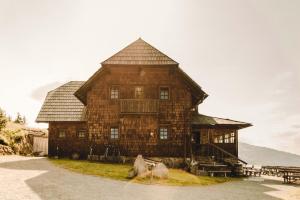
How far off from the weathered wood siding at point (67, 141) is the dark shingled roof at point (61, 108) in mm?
596

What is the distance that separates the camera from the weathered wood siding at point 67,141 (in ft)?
108

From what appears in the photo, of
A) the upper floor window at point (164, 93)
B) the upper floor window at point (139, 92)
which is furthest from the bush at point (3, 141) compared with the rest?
the upper floor window at point (164, 93)

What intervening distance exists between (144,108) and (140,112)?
48 cm

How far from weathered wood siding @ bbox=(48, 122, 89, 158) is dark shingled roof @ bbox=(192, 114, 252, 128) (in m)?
10.6

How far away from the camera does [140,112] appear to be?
1176 inches

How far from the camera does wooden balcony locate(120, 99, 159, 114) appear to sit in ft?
98.1

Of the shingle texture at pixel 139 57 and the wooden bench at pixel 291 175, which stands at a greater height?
the shingle texture at pixel 139 57

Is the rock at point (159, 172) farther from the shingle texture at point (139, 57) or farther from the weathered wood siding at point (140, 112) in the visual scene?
the shingle texture at point (139, 57)

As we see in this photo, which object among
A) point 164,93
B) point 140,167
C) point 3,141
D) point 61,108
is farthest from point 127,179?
point 3,141

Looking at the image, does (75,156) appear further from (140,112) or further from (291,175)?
(291,175)

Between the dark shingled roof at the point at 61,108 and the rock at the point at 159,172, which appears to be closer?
the rock at the point at 159,172

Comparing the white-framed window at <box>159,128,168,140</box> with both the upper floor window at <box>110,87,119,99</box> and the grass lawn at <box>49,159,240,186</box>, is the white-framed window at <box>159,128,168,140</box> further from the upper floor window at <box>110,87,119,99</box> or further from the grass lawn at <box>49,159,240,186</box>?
the grass lawn at <box>49,159,240,186</box>

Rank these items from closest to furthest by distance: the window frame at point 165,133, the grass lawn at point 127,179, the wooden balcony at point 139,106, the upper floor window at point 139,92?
the grass lawn at point 127,179, the wooden balcony at point 139,106, the window frame at point 165,133, the upper floor window at point 139,92

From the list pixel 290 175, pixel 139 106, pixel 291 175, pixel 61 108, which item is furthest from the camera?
pixel 61 108
